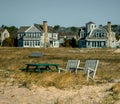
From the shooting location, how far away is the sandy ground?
10.7 m

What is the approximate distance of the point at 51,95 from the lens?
38.3ft

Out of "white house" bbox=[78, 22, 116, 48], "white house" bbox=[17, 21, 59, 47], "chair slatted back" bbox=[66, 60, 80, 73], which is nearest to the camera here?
"chair slatted back" bbox=[66, 60, 80, 73]

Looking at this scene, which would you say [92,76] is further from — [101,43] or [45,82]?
[101,43]

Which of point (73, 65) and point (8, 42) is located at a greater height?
point (8, 42)

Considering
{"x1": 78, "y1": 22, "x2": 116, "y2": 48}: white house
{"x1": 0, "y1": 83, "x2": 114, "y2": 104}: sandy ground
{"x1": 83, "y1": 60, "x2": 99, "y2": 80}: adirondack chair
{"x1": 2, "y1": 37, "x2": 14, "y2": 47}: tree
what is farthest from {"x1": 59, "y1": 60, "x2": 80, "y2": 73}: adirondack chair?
{"x1": 2, "y1": 37, "x2": 14, "y2": 47}: tree

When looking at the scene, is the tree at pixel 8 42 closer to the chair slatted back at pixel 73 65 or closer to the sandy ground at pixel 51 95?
the chair slatted back at pixel 73 65

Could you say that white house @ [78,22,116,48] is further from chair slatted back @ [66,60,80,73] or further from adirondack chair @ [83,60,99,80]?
adirondack chair @ [83,60,99,80]

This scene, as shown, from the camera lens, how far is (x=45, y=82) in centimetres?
1374

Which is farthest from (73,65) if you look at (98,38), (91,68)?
(98,38)

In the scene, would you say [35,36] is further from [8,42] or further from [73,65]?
[73,65]

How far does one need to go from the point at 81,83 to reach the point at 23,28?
7663 centimetres

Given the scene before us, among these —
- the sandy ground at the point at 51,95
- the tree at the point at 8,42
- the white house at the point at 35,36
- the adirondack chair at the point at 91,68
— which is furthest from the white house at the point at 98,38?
the sandy ground at the point at 51,95

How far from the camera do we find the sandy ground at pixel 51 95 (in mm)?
10680

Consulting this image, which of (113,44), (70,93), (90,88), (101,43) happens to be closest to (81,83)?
(90,88)
